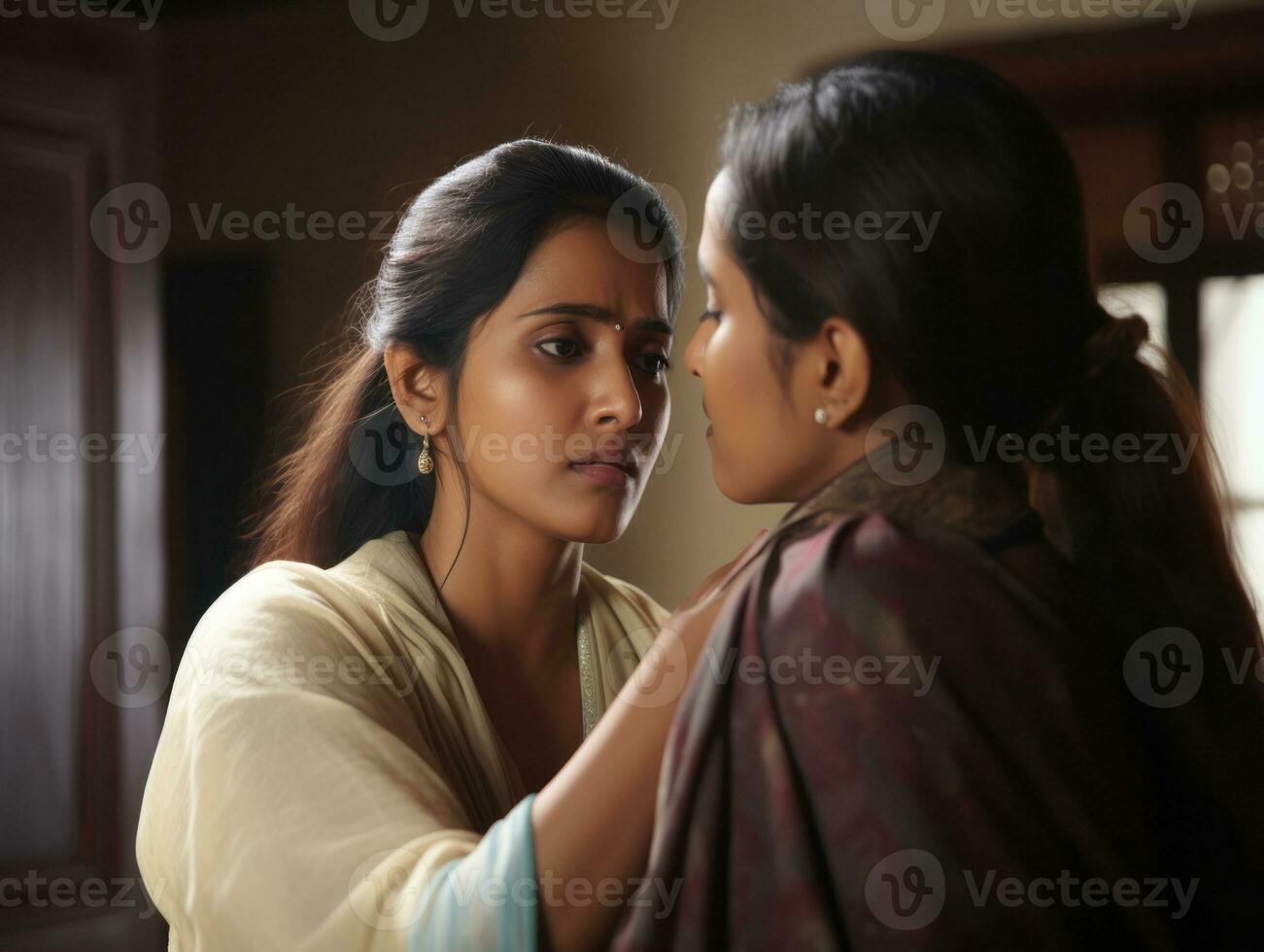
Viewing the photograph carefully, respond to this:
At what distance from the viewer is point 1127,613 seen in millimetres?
578

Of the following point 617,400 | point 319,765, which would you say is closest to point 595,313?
point 617,400

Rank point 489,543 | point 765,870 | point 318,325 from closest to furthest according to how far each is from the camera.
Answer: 1. point 765,870
2. point 489,543
3. point 318,325

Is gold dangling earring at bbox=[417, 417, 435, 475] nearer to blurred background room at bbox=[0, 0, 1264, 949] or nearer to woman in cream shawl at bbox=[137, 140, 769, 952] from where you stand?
woman in cream shawl at bbox=[137, 140, 769, 952]

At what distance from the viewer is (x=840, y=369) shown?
1.87ft

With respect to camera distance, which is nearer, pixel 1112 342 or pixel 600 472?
pixel 1112 342

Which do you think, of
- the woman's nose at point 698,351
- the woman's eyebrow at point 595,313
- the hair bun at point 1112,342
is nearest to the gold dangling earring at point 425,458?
the woman's eyebrow at point 595,313

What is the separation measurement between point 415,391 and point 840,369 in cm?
41

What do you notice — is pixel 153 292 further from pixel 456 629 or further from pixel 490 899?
pixel 490 899

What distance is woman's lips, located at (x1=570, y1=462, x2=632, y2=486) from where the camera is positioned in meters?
0.80

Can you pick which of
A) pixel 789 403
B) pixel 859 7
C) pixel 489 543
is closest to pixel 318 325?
pixel 489 543

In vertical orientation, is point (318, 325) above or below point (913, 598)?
above

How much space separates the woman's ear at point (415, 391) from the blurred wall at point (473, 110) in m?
0.16

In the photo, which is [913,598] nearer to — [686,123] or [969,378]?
[969,378]

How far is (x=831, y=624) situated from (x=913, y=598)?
0.04m
